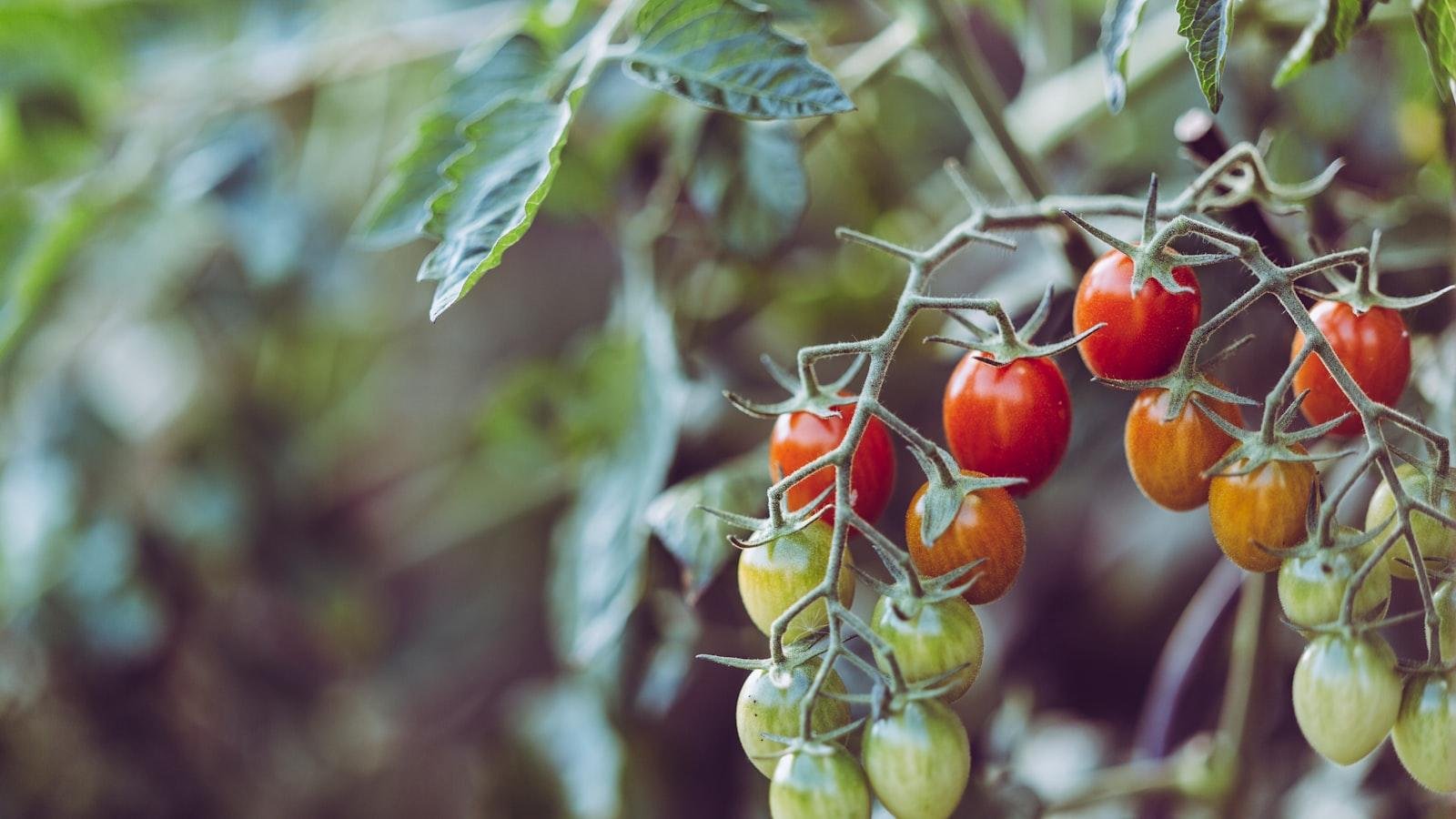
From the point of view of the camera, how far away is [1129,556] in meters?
0.94

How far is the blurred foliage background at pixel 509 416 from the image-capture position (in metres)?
0.62

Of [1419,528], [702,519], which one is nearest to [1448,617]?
[1419,528]

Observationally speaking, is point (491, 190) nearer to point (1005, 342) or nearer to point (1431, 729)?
point (1005, 342)

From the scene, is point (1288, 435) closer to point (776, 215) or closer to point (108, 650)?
point (776, 215)

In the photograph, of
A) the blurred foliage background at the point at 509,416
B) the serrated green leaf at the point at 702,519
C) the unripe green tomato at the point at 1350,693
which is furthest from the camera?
the blurred foliage background at the point at 509,416

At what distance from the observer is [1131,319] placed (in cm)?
38

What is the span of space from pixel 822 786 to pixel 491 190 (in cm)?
25

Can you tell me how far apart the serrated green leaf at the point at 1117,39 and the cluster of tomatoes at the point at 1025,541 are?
7 centimetres

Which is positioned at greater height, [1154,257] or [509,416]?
[1154,257]

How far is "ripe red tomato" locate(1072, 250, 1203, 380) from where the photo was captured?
0.38 metres

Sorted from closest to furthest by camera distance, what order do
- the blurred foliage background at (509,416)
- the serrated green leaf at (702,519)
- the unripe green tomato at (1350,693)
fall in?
the unripe green tomato at (1350,693) < the serrated green leaf at (702,519) < the blurred foliage background at (509,416)

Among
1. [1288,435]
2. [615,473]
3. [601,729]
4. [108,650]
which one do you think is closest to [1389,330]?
[1288,435]

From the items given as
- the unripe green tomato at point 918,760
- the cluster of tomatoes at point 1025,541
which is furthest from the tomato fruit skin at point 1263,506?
the unripe green tomato at point 918,760

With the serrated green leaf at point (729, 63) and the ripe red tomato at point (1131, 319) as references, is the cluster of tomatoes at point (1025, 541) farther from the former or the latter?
the serrated green leaf at point (729, 63)
